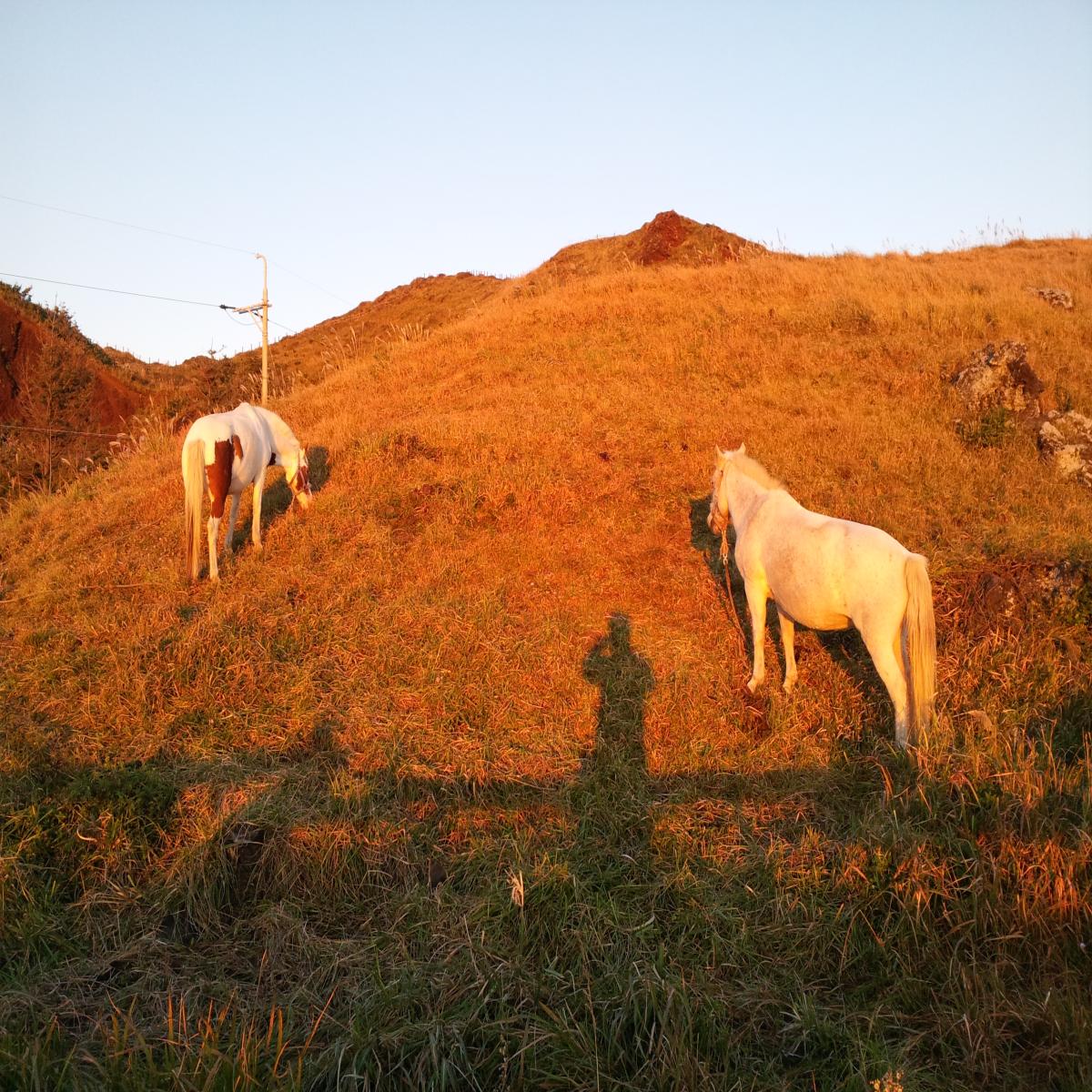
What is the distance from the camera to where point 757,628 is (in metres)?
6.67

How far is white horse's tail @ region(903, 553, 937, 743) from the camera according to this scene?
5.12 meters

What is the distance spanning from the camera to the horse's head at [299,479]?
10602 mm

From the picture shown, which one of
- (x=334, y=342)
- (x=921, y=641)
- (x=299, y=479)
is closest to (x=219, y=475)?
(x=299, y=479)

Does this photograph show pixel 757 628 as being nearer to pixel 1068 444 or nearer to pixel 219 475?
pixel 219 475

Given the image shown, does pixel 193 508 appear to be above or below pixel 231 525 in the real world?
above

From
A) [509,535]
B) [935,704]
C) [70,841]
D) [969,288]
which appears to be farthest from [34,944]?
[969,288]

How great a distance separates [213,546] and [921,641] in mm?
7362

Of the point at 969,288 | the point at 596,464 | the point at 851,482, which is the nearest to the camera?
the point at 851,482

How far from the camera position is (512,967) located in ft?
11.0

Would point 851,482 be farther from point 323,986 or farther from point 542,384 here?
point 323,986

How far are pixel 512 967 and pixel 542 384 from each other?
42.2 ft

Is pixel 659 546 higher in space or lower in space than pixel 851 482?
lower

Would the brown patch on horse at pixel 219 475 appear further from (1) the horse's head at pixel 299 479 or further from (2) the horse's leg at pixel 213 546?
(1) the horse's head at pixel 299 479

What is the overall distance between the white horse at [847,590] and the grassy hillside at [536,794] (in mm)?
450
